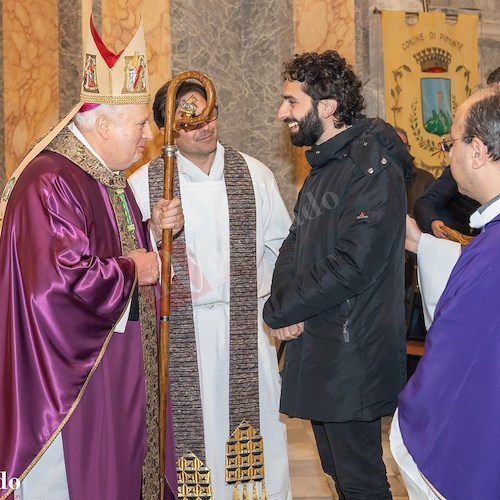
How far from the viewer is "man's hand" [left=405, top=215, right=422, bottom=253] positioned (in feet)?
10.6

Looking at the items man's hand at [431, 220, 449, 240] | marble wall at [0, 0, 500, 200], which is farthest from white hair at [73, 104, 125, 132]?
marble wall at [0, 0, 500, 200]

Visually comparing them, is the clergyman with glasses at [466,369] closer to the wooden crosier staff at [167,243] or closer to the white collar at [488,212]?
the white collar at [488,212]

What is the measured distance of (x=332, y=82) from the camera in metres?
3.42

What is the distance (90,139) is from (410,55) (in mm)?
4950

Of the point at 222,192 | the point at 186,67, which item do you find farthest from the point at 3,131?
the point at 222,192

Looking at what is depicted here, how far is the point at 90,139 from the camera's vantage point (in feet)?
11.0

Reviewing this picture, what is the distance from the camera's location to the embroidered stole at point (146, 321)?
3324mm

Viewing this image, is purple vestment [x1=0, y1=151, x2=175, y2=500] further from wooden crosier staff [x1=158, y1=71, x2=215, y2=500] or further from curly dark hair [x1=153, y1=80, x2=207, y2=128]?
curly dark hair [x1=153, y1=80, x2=207, y2=128]

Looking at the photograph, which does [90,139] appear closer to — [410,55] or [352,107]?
[352,107]

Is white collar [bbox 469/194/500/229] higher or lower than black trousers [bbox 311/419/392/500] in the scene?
higher

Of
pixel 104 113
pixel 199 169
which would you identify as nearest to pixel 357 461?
pixel 104 113

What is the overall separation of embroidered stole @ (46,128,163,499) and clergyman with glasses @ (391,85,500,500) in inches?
52.6

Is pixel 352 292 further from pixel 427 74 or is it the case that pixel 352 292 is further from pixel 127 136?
pixel 427 74

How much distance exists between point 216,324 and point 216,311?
0.21ft
